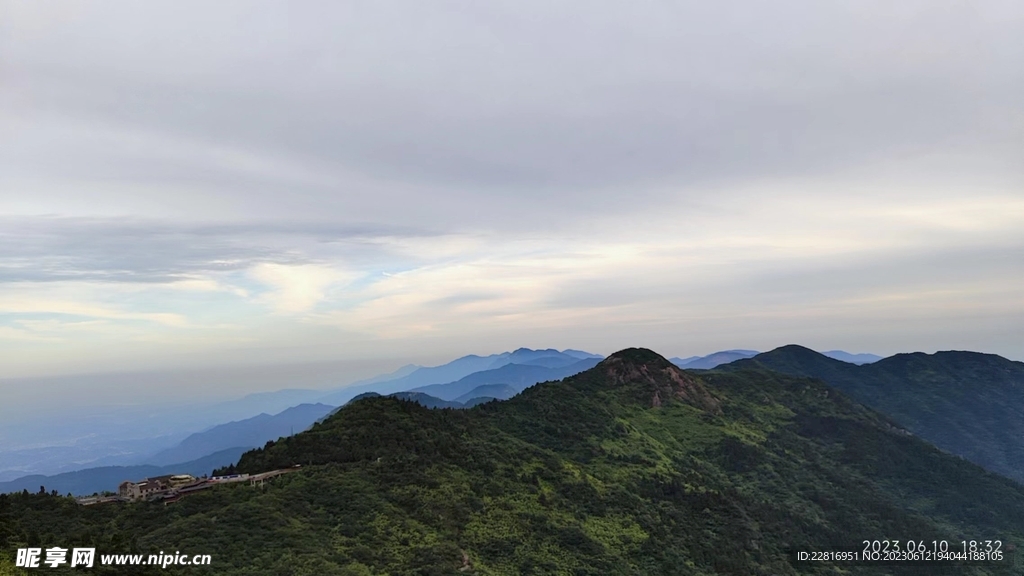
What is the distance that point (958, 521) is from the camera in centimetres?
13962

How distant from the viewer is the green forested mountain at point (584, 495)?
204ft

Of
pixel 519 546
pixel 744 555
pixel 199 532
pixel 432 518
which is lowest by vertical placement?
pixel 744 555

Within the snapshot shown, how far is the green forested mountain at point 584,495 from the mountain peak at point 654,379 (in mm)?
709

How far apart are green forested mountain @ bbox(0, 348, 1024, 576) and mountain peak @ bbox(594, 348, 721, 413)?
0.71m

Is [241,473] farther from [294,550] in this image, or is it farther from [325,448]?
[294,550]

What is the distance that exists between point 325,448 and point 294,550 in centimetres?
3513

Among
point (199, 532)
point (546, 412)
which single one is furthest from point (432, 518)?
point (546, 412)
